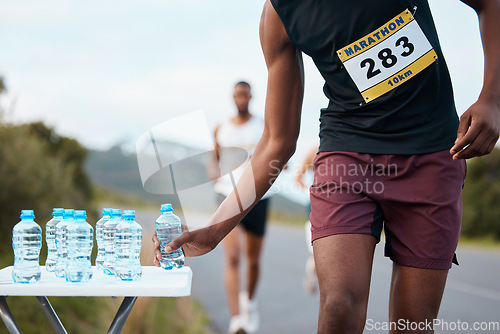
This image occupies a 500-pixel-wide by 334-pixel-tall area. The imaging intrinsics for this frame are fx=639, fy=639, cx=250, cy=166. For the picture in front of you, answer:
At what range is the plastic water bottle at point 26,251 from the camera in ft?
9.34

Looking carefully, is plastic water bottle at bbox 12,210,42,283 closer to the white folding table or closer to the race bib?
the white folding table

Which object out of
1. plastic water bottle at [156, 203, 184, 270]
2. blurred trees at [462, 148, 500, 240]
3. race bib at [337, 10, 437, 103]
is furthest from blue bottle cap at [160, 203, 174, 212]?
blurred trees at [462, 148, 500, 240]

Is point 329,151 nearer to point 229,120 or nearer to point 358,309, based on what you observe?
point 358,309

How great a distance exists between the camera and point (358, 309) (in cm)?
241

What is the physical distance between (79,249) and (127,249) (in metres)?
0.22

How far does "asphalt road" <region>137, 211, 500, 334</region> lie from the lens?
726 cm

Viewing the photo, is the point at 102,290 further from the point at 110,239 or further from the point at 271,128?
the point at 271,128

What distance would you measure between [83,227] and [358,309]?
1.39 meters

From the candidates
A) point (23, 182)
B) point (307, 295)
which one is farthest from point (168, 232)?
point (23, 182)

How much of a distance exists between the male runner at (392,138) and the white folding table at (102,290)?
0.67 feet

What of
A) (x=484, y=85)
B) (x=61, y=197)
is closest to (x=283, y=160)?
(x=484, y=85)

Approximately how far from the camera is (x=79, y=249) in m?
3.00

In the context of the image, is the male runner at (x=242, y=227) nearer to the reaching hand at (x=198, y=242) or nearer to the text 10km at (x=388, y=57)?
the reaching hand at (x=198, y=242)

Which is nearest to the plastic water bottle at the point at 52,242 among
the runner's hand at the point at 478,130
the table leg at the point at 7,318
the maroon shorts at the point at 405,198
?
the table leg at the point at 7,318
